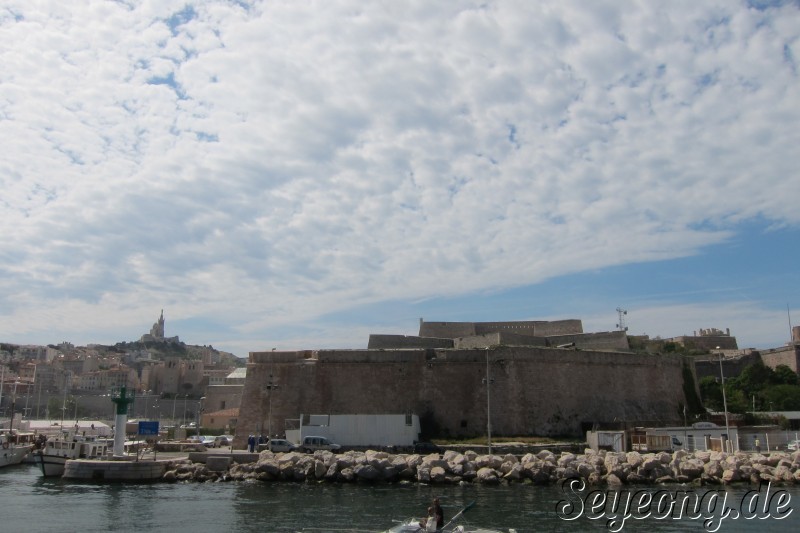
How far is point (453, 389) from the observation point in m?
32.2

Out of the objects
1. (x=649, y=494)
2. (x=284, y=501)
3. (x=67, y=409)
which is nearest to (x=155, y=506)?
(x=284, y=501)

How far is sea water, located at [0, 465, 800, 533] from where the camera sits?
52.5 ft

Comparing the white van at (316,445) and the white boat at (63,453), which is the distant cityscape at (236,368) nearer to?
the white van at (316,445)

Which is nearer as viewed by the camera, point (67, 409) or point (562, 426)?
point (562, 426)

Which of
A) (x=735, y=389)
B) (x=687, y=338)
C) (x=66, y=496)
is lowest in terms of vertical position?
(x=66, y=496)

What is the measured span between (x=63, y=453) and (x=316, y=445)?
32.4 feet

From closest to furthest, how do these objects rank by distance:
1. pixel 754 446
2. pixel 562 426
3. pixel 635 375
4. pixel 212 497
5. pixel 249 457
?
1. pixel 212 497
2. pixel 249 457
3. pixel 754 446
4. pixel 562 426
5. pixel 635 375

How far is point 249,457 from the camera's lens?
2569 centimetres

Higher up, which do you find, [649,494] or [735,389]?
[735,389]

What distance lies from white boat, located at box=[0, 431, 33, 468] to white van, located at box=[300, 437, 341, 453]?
14.5m

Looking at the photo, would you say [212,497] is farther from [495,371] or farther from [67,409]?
[67,409]

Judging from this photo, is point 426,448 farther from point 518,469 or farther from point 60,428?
point 60,428

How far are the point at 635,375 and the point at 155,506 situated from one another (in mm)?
25017

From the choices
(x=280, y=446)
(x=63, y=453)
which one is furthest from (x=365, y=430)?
(x=63, y=453)
